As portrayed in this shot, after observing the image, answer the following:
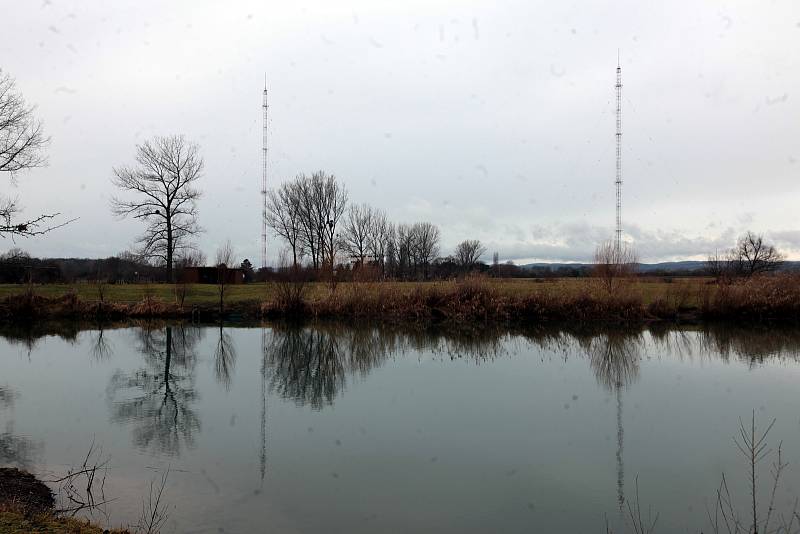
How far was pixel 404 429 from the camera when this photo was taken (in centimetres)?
882

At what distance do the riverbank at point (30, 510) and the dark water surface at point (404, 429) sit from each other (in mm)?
565

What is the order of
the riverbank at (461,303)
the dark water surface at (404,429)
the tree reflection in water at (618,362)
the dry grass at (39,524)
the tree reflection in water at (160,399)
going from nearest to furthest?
1. the dry grass at (39,524)
2. the dark water surface at (404,429)
3. the tree reflection in water at (618,362)
4. the tree reflection in water at (160,399)
5. the riverbank at (461,303)

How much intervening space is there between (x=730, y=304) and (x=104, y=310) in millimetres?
28933

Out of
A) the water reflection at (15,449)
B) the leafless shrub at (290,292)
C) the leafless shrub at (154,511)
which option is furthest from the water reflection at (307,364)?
the leafless shrub at (290,292)

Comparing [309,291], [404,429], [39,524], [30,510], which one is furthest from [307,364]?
[309,291]

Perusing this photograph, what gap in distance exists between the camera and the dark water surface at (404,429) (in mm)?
5918

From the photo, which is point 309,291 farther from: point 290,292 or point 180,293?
point 180,293

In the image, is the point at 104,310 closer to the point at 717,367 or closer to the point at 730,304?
the point at 717,367

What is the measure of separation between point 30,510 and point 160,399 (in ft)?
20.0

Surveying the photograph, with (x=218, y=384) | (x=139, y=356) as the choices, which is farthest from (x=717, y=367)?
(x=139, y=356)

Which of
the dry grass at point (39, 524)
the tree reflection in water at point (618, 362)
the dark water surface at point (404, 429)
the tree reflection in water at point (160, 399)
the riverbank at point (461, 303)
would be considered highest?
the riverbank at point (461, 303)

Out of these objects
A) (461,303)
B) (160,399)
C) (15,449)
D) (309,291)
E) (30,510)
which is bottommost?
(160,399)

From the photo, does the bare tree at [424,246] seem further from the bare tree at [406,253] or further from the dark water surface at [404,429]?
the dark water surface at [404,429]

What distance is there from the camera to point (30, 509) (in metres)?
5.20
